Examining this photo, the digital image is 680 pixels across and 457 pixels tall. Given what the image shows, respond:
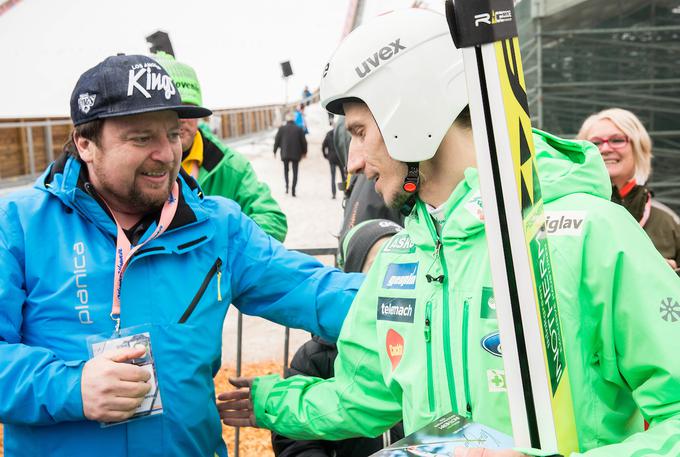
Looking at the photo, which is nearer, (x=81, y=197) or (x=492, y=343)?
(x=492, y=343)

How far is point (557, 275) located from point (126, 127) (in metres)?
1.55

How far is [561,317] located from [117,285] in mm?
1409

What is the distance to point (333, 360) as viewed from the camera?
292 cm

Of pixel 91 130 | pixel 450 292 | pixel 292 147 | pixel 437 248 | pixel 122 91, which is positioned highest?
pixel 292 147

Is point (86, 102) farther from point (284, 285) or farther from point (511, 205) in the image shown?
point (511, 205)

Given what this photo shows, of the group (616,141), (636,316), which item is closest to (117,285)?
(636,316)

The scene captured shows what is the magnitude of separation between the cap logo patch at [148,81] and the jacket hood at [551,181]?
1102 mm

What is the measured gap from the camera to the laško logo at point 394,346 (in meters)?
1.93

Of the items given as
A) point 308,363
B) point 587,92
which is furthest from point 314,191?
point 308,363

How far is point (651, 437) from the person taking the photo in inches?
54.7

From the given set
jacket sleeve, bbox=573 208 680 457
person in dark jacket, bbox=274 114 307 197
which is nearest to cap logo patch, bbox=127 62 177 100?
jacket sleeve, bbox=573 208 680 457

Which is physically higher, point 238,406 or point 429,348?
point 429,348

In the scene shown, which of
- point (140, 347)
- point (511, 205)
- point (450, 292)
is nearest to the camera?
point (511, 205)

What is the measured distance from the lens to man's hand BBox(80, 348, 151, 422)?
2188 mm
